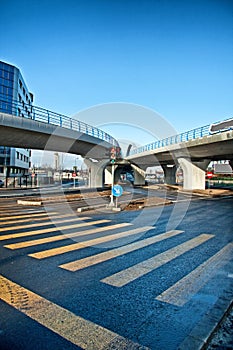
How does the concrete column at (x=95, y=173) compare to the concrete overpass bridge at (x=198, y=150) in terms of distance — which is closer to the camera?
the concrete overpass bridge at (x=198, y=150)

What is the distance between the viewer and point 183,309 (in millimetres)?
3719

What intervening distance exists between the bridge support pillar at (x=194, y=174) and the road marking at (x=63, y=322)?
3577 centimetres

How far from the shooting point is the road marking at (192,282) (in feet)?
13.3

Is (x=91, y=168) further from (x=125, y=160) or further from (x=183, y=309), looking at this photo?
(x=183, y=309)

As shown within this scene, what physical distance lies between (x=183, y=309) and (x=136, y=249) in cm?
300

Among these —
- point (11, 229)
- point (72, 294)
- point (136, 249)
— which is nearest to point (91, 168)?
point (11, 229)

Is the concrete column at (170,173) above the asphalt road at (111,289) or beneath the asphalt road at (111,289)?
above

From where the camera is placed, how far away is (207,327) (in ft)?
10.5

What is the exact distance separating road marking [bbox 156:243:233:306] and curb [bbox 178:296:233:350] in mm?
481

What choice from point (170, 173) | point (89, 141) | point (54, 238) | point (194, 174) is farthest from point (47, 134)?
point (170, 173)

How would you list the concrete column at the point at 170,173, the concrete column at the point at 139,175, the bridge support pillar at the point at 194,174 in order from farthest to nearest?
1. the concrete column at the point at 139,175
2. the concrete column at the point at 170,173
3. the bridge support pillar at the point at 194,174

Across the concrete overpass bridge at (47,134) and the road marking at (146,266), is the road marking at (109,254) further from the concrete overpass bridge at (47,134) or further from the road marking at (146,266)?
the concrete overpass bridge at (47,134)

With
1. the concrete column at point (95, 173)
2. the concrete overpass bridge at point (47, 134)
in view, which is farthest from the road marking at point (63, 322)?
the concrete column at point (95, 173)

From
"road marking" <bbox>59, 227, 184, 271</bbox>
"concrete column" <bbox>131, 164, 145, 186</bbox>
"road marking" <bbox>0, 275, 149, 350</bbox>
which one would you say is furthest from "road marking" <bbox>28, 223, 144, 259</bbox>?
"concrete column" <bbox>131, 164, 145, 186</bbox>
